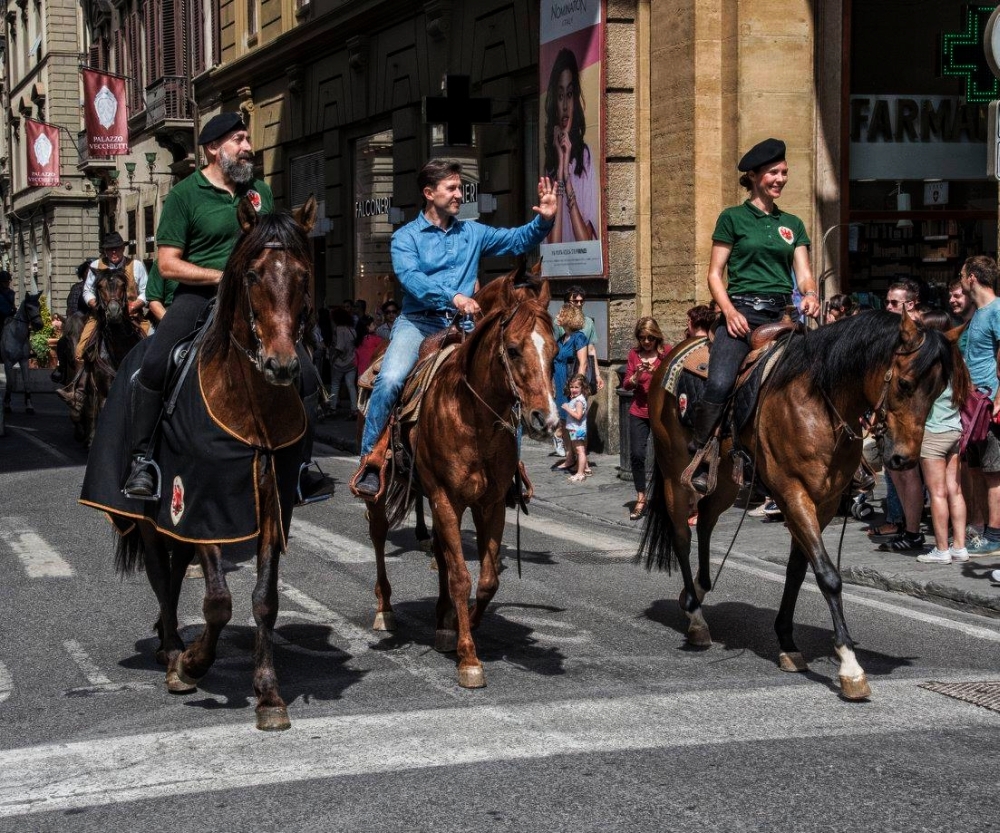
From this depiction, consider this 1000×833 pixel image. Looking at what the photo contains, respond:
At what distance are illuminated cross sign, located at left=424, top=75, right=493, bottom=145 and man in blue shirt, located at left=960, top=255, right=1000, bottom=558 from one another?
37.5 ft

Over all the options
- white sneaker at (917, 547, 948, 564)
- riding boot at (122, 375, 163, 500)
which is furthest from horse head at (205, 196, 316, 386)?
white sneaker at (917, 547, 948, 564)

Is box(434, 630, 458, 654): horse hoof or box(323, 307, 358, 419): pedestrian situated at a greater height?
box(323, 307, 358, 419): pedestrian

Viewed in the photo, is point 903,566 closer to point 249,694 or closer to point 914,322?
point 914,322

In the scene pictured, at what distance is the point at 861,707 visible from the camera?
6.70 metres

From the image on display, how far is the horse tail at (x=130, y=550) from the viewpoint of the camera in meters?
7.57

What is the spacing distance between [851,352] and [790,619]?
1.37m

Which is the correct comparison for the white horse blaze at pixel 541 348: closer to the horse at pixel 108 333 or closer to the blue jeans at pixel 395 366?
the blue jeans at pixel 395 366

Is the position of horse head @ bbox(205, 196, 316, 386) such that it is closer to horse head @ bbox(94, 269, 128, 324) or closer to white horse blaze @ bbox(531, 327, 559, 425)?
white horse blaze @ bbox(531, 327, 559, 425)

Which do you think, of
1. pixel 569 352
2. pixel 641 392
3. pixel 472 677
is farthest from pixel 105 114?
pixel 472 677

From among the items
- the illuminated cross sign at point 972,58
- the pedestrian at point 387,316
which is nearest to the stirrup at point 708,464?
the illuminated cross sign at point 972,58

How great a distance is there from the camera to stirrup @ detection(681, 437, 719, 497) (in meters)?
8.15

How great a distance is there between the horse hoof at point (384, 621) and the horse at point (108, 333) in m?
8.43

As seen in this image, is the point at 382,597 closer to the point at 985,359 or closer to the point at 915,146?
the point at 985,359

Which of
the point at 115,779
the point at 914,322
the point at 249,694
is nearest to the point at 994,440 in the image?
the point at 914,322
